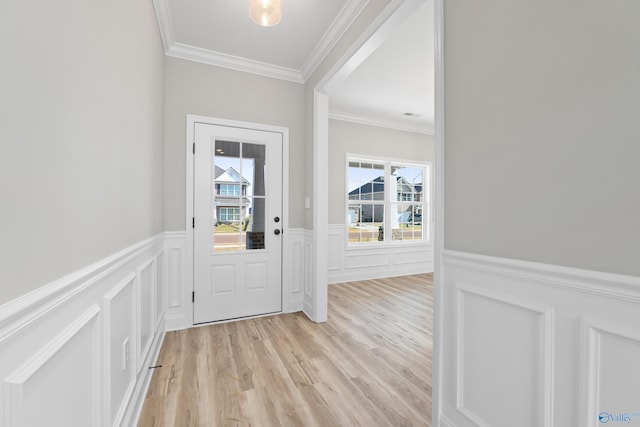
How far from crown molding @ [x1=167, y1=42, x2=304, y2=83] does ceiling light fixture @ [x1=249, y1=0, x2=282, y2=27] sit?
3.86 feet

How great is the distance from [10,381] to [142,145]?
5.11ft

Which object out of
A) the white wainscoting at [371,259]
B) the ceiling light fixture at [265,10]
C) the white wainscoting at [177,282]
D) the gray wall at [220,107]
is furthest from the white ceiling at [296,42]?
the white wainscoting at [371,259]

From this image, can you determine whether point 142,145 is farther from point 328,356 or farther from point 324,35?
point 328,356

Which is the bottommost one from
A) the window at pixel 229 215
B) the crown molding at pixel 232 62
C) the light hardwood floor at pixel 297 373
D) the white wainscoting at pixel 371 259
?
the light hardwood floor at pixel 297 373

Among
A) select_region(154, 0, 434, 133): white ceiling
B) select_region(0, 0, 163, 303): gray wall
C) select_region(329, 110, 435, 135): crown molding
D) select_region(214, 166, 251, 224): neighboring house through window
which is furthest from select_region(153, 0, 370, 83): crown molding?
select_region(329, 110, 435, 135): crown molding

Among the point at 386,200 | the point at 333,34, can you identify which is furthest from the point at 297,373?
the point at 386,200

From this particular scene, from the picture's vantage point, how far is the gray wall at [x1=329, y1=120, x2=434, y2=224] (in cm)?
454

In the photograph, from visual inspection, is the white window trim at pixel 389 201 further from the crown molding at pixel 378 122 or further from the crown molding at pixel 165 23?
the crown molding at pixel 165 23

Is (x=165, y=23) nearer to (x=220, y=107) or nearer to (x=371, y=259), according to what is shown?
(x=220, y=107)

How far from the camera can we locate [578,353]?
0.90 meters

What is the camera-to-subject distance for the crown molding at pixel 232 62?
2.69 metres

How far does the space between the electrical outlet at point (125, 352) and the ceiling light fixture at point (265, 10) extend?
2.09m

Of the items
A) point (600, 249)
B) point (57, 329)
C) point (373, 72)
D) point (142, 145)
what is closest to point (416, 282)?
point (373, 72)

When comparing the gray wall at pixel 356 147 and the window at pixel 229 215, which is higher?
the gray wall at pixel 356 147
